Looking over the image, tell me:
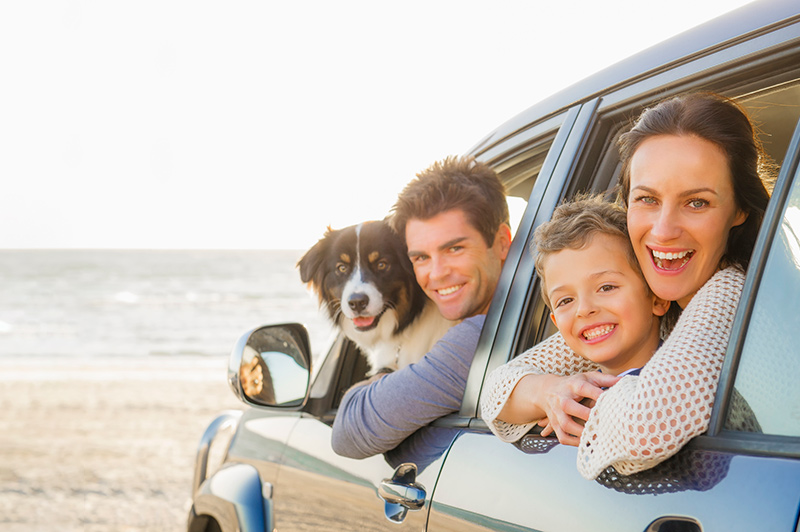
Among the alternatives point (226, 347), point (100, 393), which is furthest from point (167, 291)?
point (100, 393)

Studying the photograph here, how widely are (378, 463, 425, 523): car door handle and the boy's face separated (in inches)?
20.1

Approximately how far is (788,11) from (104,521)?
638cm

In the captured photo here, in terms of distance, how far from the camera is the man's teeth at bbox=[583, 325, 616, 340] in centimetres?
159

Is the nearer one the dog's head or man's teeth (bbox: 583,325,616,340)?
man's teeth (bbox: 583,325,616,340)

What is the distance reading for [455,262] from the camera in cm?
268

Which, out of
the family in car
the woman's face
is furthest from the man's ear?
the woman's face

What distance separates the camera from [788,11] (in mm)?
1298

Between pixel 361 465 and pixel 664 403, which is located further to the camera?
pixel 361 465

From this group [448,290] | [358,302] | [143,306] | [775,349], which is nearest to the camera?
[775,349]

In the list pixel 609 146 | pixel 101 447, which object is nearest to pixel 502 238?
pixel 609 146

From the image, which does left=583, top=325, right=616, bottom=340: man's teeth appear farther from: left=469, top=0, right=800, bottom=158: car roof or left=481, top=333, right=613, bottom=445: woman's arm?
left=469, top=0, right=800, bottom=158: car roof

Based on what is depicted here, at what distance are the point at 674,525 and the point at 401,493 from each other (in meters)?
0.90

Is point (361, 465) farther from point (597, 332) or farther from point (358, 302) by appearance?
point (358, 302)

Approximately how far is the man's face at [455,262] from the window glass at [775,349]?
162 centimetres
